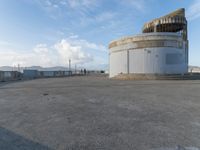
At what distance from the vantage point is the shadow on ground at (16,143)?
132 inches

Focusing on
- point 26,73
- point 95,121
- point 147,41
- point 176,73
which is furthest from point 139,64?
point 26,73

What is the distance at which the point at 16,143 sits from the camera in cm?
357

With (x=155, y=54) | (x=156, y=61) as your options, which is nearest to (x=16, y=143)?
(x=156, y=61)

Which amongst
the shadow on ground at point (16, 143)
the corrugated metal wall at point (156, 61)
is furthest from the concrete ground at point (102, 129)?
the corrugated metal wall at point (156, 61)

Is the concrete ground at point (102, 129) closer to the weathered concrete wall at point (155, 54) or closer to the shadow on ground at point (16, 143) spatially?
Result: the shadow on ground at point (16, 143)

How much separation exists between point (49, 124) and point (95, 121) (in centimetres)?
143

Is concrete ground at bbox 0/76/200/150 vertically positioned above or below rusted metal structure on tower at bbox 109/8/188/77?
below

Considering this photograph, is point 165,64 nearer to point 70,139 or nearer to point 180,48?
point 180,48

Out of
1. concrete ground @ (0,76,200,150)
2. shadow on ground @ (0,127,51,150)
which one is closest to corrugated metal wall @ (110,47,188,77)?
concrete ground @ (0,76,200,150)

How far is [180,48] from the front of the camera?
76.9 ft

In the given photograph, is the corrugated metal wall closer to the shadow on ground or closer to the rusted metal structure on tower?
the rusted metal structure on tower

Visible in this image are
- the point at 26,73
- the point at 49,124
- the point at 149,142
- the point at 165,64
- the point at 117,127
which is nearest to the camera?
the point at 149,142

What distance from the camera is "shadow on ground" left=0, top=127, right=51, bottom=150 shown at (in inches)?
132

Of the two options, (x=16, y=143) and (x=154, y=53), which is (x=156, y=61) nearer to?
(x=154, y=53)
